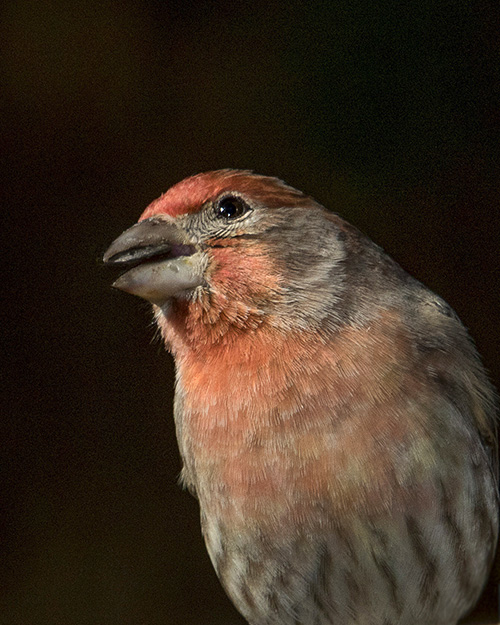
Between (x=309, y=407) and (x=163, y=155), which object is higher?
(x=163, y=155)

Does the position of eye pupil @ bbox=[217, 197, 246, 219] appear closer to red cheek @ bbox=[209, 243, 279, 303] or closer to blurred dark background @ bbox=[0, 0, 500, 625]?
red cheek @ bbox=[209, 243, 279, 303]

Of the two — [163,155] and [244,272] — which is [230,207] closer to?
[244,272]

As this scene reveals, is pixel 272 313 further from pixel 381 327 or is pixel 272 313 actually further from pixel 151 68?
pixel 151 68

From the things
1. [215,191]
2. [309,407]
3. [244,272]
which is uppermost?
[215,191]

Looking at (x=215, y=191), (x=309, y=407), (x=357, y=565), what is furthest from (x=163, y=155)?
(x=357, y=565)

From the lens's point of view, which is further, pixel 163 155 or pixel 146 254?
pixel 163 155

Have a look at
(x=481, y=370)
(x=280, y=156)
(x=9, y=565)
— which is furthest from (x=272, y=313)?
(x=9, y=565)

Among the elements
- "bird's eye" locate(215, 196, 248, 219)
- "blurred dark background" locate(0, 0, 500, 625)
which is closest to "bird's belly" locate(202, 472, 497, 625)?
"bird's eye" locate(215, 196, 248, 219)

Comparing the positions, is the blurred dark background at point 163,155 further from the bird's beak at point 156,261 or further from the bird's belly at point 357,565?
the bird's belly at point 357,565
